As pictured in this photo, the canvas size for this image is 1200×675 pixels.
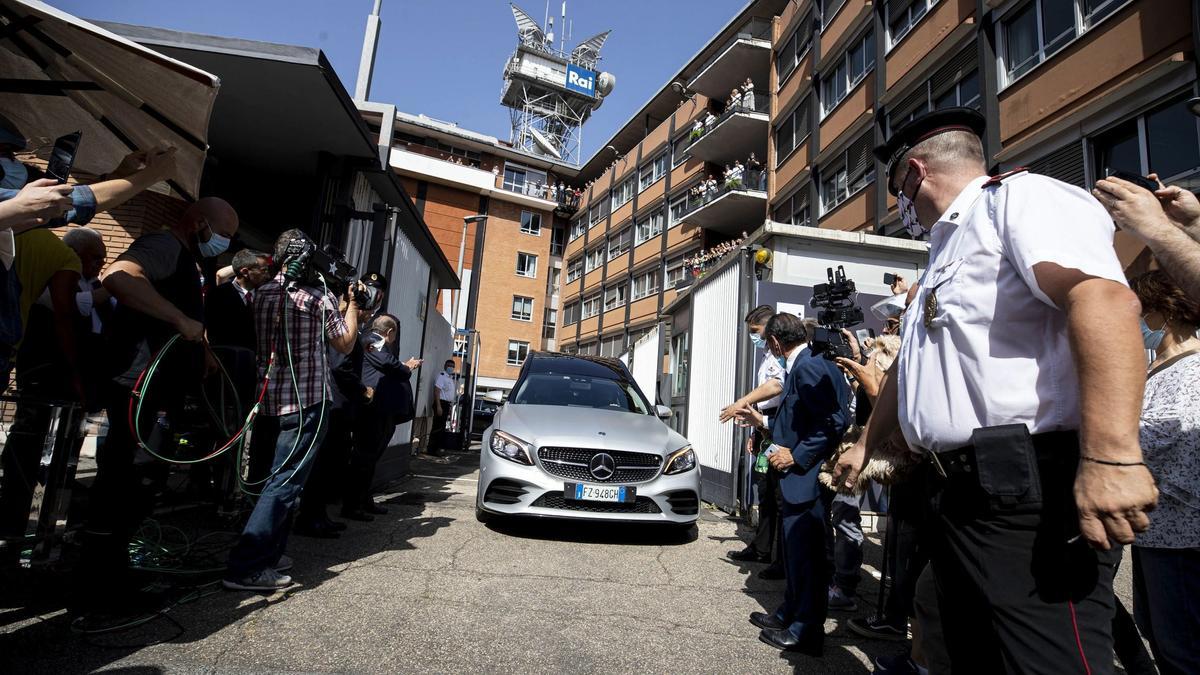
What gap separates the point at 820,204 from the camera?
872 inches

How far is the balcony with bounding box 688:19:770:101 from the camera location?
27.5 metres

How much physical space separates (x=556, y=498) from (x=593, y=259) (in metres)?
38.8

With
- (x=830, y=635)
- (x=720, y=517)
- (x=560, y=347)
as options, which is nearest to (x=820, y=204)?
(x=720, y=517)

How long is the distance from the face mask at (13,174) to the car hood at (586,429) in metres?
3.71

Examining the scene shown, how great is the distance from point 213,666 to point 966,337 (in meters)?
2.90

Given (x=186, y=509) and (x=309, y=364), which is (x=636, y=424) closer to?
(x=309, y=364)

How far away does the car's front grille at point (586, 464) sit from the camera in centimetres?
530

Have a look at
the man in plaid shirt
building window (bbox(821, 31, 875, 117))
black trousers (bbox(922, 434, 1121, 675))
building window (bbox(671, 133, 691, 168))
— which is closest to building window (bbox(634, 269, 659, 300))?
building window (bbox(671, 133, 691, 168))

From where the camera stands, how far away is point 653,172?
3784 centimetres

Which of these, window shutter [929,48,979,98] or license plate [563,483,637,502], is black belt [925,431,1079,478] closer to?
license plate [563,483,637,502]

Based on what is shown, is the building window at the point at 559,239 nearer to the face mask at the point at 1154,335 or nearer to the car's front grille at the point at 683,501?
the car's front grille at the point at 683,501

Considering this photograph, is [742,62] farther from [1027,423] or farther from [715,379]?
[1027,423]

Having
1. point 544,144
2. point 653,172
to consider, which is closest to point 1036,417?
point 653,172

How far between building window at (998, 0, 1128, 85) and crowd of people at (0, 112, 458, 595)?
14306 mm
